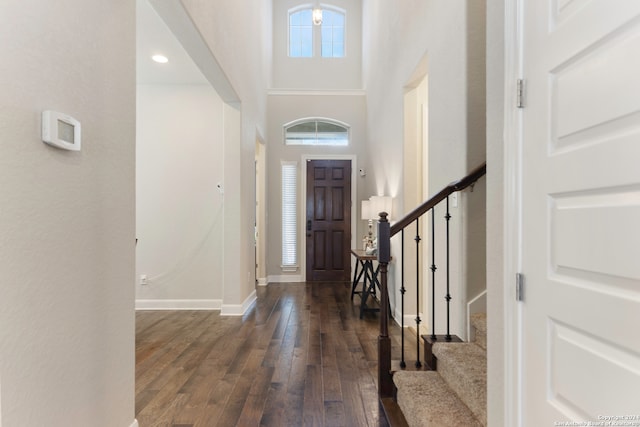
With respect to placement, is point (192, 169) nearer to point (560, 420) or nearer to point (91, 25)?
point (91, 25)

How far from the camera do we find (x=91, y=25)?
138 cm

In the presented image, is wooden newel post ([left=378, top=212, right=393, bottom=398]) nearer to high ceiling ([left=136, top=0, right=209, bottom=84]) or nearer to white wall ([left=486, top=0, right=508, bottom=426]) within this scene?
white wall ([left=486, top=0, right=508, bottom=426])

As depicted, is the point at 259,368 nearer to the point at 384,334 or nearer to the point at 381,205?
the point at 384,334

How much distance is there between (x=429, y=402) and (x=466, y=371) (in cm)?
26

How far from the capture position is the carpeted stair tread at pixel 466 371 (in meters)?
1.60

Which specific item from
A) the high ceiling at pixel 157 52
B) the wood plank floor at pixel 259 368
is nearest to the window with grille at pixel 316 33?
the high ceiling at pixel 157 52

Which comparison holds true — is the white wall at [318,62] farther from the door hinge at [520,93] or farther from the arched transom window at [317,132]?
the door hinge at [520,93]

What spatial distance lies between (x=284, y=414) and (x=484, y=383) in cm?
113

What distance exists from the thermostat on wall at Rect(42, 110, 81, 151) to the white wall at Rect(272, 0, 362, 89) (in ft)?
19.8

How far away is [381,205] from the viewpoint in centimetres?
440

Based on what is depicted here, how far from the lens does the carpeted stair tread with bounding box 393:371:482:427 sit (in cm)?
163

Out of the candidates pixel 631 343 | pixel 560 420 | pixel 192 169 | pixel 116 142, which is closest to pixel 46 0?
pixel 116 142

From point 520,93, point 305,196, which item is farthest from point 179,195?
point 520,93

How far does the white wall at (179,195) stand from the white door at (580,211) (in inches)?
155
